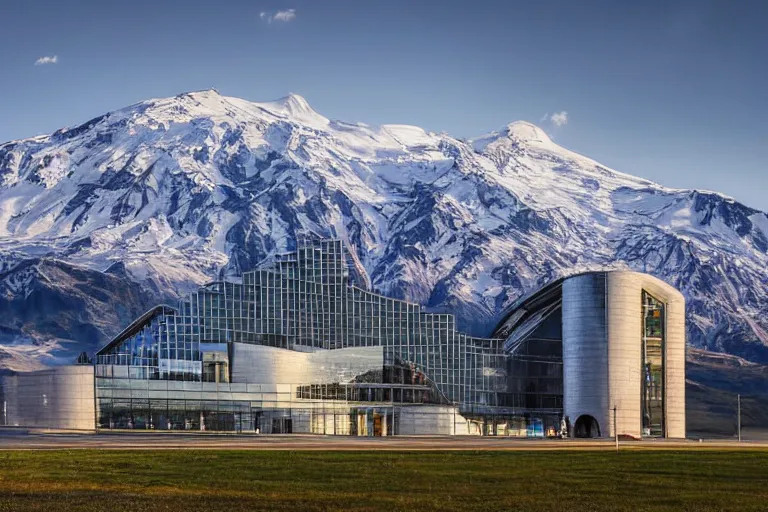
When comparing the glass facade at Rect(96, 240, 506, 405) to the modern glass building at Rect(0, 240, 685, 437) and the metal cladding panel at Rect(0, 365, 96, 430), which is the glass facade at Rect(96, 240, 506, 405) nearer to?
the modern glass building at Rect(0, 240, 685, 437)

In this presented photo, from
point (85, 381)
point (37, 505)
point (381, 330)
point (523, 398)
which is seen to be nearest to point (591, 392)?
point (523, 398)

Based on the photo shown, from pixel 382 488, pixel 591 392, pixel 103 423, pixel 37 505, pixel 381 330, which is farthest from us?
pixel 381 330

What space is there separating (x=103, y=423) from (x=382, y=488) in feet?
336

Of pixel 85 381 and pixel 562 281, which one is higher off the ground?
pixel 562 281

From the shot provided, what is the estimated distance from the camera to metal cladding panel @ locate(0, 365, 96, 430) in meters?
164

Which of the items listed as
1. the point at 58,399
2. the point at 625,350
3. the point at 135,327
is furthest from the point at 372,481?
the point at 135,327

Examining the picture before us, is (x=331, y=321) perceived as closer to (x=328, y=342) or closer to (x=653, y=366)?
(x=328, y=342)

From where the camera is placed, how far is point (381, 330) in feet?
622

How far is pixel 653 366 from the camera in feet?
595

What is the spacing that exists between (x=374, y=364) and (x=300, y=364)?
1082cm

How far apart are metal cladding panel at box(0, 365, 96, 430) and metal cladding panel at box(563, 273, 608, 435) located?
209ft

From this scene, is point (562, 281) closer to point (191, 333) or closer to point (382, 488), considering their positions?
point (191, 333)

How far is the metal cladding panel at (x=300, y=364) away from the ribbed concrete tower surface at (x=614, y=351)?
27249 mm

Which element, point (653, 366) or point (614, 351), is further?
point (653, 366)
